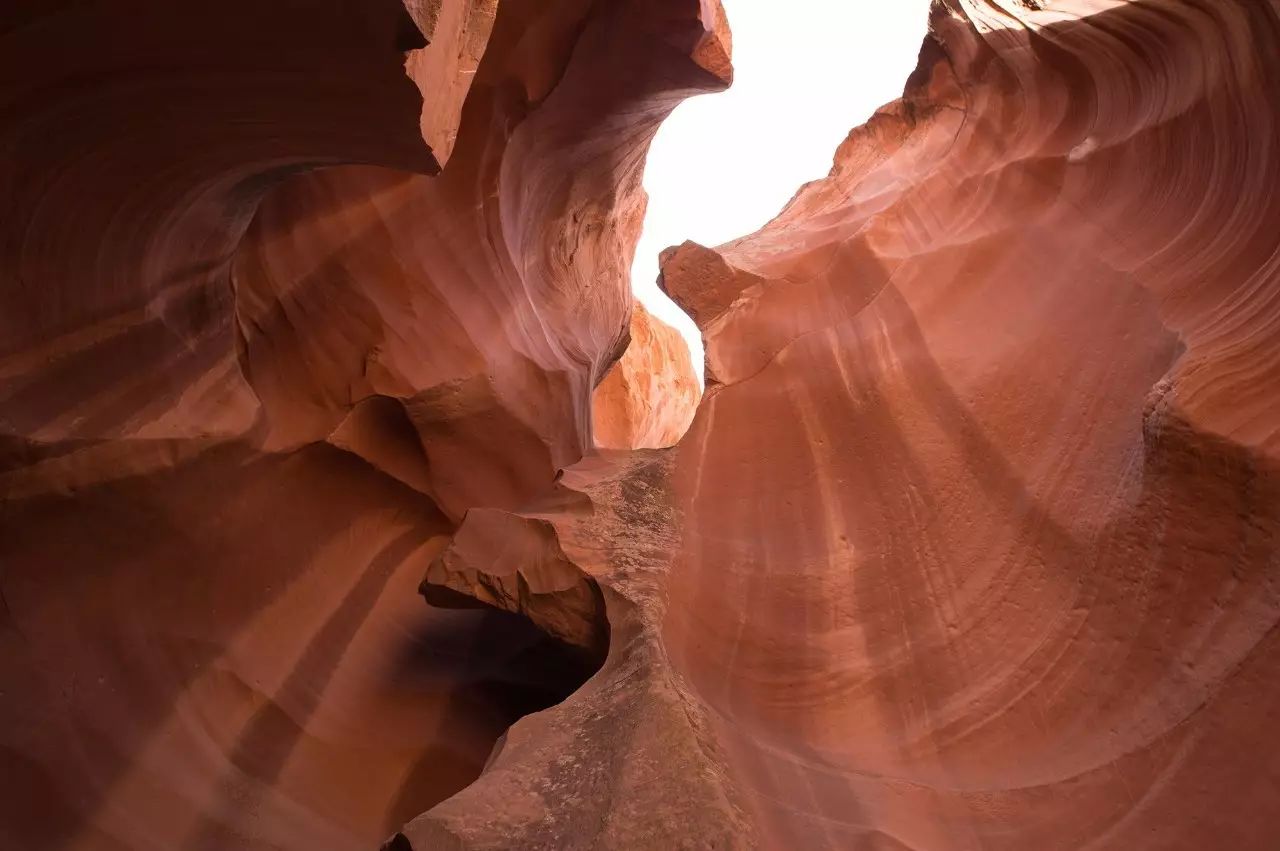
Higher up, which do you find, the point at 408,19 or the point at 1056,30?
the point at 1056,30

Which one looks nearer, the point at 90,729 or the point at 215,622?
the point at 90,729

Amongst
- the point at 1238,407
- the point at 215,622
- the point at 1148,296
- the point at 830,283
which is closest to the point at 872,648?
the point at 1238,407

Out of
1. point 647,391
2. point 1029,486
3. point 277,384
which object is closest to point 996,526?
point 1029,486

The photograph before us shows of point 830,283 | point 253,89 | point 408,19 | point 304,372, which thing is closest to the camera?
point 408,19

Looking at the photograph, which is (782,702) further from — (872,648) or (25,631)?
(25,631)

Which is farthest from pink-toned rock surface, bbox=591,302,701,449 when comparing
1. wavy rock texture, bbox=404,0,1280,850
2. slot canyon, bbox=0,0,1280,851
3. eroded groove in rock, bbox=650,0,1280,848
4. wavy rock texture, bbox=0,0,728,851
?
wavy rock texture, bbox=404,0,1280,850

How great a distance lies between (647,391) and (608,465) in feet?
23.2

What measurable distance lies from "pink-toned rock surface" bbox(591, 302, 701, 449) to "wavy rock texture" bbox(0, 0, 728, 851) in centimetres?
492

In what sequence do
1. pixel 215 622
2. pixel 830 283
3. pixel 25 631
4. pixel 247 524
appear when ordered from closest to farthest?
1. pixel 25 631
2. pixel 215 622
3. pixel 247 524
4. pixel 830 283

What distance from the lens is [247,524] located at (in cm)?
386

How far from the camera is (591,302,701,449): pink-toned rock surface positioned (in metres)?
10.8

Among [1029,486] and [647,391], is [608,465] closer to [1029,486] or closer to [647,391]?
[1029,486]

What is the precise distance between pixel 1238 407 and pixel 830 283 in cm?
258

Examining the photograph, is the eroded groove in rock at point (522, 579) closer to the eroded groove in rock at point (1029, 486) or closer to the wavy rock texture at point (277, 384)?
the eroded groove in rock at point (1029, 486)
